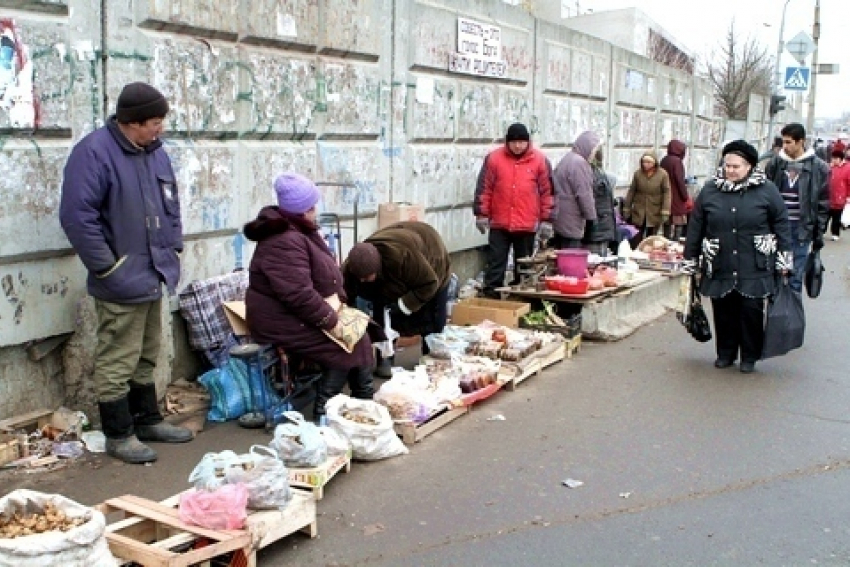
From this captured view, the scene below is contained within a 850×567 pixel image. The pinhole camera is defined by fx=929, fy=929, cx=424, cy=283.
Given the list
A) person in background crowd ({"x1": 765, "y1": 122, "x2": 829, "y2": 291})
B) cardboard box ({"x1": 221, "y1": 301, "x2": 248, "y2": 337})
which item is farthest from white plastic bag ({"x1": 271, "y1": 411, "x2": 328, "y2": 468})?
person in background crowd ({"x1": 765, "y1": 122, "x2": 829, "y2": 291})

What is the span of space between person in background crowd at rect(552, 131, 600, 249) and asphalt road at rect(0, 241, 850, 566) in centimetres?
273

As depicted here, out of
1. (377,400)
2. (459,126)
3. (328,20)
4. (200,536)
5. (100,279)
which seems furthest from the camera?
(459,126)

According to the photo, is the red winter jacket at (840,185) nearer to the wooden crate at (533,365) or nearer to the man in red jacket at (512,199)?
the man in red jacket at (512,199)

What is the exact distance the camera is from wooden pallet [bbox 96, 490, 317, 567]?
3529 millimetres

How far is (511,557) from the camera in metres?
4.03

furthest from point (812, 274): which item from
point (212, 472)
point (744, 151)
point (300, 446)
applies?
point (212, 472)

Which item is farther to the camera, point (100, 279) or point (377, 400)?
point (377, 400)

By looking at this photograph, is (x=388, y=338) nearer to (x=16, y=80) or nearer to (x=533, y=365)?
(x=533, y=365)

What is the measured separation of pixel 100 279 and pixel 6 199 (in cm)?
70

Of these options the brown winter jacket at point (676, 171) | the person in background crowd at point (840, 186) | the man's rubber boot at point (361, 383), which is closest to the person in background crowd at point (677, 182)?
the brown winter jacket at point (676, 171)

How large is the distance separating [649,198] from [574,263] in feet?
13.3

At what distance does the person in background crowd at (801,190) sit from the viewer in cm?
796

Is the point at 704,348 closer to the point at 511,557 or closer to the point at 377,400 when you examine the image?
the point at 377,400

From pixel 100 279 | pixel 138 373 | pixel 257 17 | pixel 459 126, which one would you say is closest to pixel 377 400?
pixel 138 373
